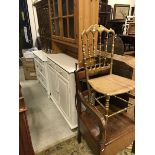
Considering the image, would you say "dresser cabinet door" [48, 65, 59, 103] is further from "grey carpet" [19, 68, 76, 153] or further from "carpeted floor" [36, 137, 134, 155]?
"carpeted floor" [36, 137, 134, 155]

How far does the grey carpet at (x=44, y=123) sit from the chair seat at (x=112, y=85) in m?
0.79

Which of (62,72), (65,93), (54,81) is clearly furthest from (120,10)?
(65,93)

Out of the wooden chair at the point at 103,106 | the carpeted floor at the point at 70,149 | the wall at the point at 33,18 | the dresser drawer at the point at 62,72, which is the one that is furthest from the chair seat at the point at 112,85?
the wall at the point at 33,18

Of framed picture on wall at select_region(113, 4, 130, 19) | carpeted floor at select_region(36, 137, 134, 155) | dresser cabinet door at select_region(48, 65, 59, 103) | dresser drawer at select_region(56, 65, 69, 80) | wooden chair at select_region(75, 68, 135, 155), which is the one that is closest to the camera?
wooden chair at select_region(75, 68, 135, 155)

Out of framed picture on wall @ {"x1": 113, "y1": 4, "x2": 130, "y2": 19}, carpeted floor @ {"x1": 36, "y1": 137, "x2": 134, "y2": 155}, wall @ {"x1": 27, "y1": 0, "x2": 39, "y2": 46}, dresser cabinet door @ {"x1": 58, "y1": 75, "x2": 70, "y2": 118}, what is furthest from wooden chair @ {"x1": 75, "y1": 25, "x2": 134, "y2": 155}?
wall @ {"x1": 27, "y1": 0, "x2": 39, "y2": 46}

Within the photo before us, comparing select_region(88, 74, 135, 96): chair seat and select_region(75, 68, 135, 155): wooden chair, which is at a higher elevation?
select_region(88, 74, 135, 96): chair seat

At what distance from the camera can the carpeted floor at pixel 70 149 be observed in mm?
1598

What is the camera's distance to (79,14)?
157 cm

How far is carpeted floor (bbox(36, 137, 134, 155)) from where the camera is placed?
1598 mm

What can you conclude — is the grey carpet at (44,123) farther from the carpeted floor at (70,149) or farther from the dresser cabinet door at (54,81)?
the dresser cabinet door at (54,81)

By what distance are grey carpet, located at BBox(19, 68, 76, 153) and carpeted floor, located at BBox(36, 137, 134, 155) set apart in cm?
6
